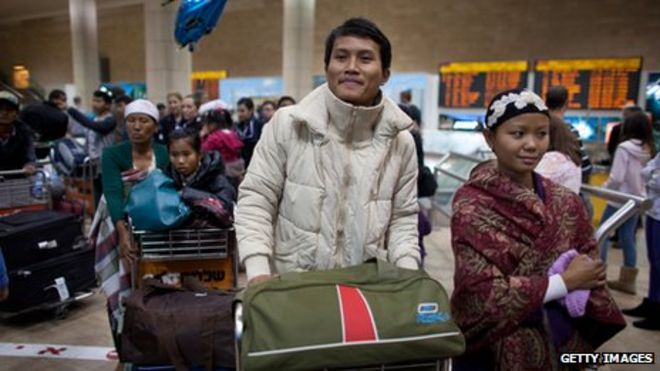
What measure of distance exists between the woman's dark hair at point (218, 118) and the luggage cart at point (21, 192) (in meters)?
1.63

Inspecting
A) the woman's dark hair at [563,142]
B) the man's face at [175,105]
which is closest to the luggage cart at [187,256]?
the woman's dark hair at [563,142]

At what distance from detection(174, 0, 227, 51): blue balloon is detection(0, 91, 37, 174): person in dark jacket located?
163 centimetres

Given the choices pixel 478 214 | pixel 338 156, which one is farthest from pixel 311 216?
pixel 478 214

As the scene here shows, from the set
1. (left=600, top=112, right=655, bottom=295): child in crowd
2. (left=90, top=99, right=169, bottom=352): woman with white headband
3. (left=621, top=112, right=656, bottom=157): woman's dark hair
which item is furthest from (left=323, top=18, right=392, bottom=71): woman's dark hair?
(left=621, top=112, right=656, bottom=157): woman's dark hair

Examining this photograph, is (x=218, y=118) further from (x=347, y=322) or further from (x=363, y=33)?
(x=347, y=322)

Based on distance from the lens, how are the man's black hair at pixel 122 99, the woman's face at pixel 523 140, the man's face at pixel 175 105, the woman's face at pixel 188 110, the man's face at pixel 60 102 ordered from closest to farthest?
the woman's face at pixel 523 140, the man's black hair at pixel 122 99, the woman's face at pixel 188 110, the man's face at pixel 60 102, the man's face at pixel 175 105

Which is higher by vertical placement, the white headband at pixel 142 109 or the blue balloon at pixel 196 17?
the blue balloon at pixel 196 17

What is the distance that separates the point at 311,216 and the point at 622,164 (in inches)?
172

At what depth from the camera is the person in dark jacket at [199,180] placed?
7.72 feet

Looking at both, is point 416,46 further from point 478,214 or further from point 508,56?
point 478,214

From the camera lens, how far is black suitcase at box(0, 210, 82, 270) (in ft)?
11.3

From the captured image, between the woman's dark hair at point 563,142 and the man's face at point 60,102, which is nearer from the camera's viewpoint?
the woman's dark hair at point 563,142

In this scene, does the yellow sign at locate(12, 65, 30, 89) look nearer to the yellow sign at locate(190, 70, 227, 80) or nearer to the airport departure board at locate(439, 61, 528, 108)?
the yellow sign at locate(190, 70, 227, 80)

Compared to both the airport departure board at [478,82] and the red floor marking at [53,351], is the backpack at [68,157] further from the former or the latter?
the airport departure board at [478,82]
